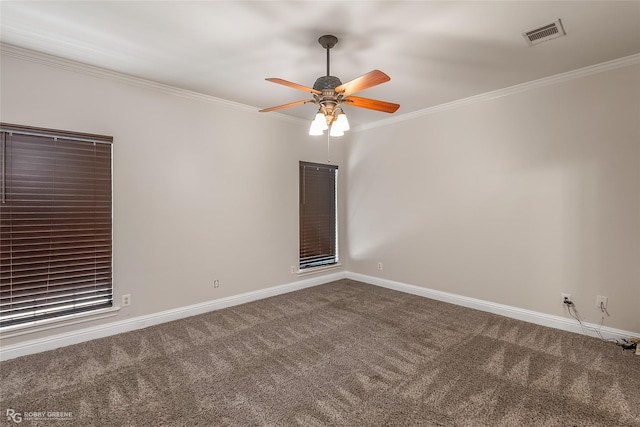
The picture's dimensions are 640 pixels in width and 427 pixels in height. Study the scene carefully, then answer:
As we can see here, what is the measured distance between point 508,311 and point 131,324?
4282 millimetres

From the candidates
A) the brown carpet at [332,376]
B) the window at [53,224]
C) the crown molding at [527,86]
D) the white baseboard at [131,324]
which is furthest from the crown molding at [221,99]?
the brown carpet at [332,376]

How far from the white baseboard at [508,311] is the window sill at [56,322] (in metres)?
3.66

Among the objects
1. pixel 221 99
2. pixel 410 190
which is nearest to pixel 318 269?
pixel 410 190

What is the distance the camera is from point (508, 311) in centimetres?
353

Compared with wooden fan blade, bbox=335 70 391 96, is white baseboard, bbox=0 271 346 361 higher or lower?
lower

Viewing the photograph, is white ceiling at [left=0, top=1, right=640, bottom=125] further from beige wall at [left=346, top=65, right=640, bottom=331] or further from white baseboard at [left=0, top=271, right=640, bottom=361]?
white baseboard at [left=0, top=271, right=640, bottom=361]

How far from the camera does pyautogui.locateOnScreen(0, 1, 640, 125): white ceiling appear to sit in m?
2.04

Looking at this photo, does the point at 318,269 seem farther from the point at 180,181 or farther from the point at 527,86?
the point at 527,86

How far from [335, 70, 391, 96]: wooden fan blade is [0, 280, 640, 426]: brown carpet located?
219 centimetres

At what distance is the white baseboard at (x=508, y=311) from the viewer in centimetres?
292

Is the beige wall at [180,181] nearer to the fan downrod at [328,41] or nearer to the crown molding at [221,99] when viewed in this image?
the crown molding at [221,99]

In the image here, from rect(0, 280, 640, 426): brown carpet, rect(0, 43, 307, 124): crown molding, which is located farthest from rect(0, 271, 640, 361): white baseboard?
rect(0, 43, 307, 124): crown molding

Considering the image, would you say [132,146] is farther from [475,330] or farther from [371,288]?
[475,330]

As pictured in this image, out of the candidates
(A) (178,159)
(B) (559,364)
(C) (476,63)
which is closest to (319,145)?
(A) (178,159)
